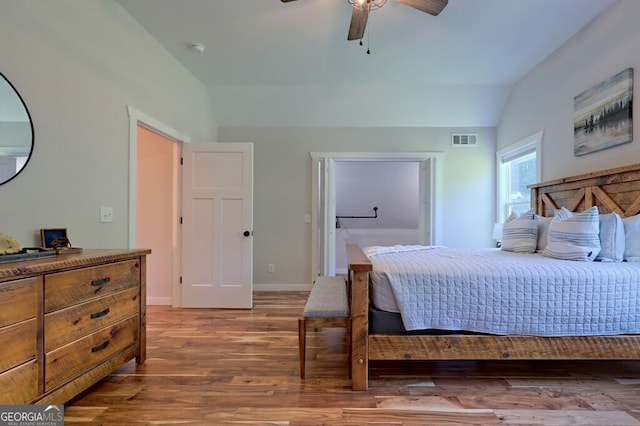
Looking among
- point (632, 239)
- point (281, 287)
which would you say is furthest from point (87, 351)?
point (632, 239)

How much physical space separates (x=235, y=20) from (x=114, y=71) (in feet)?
3.50

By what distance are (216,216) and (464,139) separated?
3512mm

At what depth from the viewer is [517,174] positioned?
417 cm

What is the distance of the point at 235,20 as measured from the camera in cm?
272

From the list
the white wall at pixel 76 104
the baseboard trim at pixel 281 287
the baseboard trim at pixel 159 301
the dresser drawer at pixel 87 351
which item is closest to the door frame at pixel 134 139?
the white wall at pixel 76 104

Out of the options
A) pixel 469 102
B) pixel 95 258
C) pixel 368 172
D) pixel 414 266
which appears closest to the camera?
pixel 95 258

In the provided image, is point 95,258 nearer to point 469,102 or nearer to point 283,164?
point 283,164

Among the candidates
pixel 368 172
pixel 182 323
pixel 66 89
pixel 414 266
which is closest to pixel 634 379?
pixel 414 266

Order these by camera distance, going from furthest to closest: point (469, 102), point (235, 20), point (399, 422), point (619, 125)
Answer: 1. point (469, 102)
2. point (235, 20)
3. point (619, 125)
4. point (399, 422)

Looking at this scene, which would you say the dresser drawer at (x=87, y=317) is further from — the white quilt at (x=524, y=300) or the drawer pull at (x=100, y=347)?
the white quilt at (x=524, y=300)

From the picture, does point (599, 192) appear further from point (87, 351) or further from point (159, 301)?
point (159, 301)

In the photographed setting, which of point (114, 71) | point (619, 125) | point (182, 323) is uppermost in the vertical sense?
point (114, 71)

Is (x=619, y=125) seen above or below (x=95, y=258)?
above

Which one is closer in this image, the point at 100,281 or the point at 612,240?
the point at 100,281
